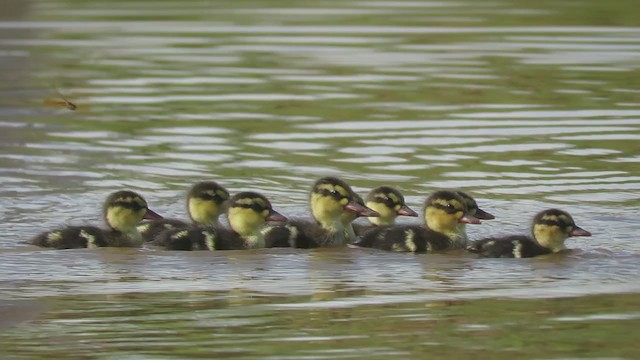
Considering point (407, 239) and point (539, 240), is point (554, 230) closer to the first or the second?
point (539, 240)

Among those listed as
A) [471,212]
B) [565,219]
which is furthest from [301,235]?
[565,219]

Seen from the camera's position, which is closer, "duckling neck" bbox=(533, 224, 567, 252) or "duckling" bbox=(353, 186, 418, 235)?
"duckling neck" bbox=(533, 224, 567, 252)

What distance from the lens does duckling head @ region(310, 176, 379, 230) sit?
28.1ft

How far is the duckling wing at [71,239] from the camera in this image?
8.32 meters

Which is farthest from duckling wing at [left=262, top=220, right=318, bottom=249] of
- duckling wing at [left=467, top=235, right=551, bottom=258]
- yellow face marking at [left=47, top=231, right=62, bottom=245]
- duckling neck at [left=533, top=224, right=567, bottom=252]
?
duckling neck at [left=533, top=224, right=567, bottom=252]

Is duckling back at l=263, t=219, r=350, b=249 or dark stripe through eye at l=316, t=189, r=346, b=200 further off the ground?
dark stripe through eye at l=316, t=189, r=346, b=200

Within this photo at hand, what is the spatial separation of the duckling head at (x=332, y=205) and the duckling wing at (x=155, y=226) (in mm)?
577

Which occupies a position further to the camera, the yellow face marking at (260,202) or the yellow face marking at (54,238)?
the yellow face marking at (260,202)

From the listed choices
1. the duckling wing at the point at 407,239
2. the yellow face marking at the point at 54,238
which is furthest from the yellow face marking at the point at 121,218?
the duckling wing at the point at 407,239

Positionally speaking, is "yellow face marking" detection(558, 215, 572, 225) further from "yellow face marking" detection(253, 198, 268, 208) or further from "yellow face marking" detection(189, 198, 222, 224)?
"yellow face marking" detection(189, 198, 222, 224)

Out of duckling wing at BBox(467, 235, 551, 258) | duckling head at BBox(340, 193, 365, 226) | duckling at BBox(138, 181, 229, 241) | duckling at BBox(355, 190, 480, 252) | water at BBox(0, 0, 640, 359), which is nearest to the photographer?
water at BBox(0, 0, 640, 359)

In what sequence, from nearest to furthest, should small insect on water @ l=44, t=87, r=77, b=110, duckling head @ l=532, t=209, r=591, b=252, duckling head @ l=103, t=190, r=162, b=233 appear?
duckling head @ l=532, t=209, r=591, b=252, duckling head @ l=103, t=190, r=162, b=233, small insect on water @ l=44, t=87, r=77, b=110

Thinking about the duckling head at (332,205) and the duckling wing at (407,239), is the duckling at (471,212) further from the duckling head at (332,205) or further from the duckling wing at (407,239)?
the duckling head at (332,205)

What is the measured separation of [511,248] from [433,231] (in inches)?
18.7
